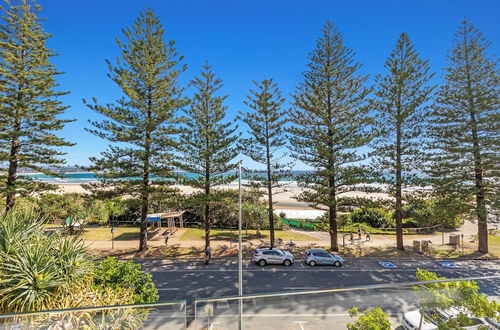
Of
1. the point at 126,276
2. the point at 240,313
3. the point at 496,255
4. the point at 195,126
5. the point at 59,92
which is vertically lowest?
the point at 496,255

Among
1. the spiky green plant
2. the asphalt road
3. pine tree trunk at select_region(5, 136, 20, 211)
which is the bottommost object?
the asphalt road

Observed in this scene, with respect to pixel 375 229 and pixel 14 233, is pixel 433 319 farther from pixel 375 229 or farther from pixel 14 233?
pixel 375 229

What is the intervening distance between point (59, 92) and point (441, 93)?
2897 cm

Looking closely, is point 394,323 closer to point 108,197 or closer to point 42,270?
point 42,270

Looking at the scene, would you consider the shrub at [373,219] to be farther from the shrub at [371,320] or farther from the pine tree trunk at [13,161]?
the pine tree trunk at [13,161]

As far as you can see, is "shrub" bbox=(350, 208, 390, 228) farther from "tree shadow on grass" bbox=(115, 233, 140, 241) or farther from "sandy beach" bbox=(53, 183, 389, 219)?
"tree shadow on grass" bbox=(115, 233, 140, 241)

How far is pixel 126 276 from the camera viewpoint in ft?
23.0

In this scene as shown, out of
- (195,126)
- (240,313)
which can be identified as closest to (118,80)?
(195,126)

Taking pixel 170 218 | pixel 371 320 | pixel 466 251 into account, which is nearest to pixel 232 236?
pixel 170 218

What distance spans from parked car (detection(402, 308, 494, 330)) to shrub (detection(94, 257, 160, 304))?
6280mm

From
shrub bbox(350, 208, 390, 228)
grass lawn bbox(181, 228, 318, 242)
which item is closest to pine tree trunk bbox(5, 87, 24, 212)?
grass lawn bbox(181, 228, 318, 242)

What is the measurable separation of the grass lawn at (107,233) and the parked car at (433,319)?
22.9 m

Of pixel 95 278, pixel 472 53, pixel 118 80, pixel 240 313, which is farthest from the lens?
pixel 472 53

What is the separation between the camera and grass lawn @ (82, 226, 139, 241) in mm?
22086
